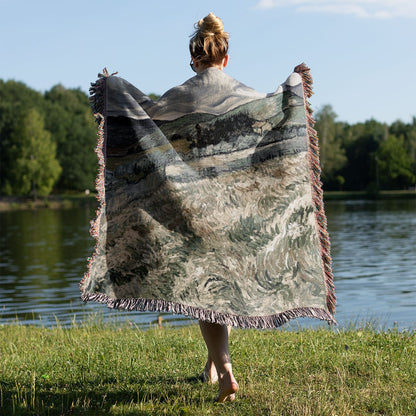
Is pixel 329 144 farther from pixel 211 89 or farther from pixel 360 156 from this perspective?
pixel 211 89

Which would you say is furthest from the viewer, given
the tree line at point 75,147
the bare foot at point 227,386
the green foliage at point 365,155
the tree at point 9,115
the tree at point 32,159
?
the green foliage at point 365,155

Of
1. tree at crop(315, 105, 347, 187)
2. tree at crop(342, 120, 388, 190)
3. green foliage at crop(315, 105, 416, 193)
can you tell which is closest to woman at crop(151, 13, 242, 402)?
green foliage at crop(315, 105, 416, 193)

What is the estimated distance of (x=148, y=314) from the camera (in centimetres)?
1127

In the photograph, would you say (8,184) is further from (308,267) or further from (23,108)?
(308,267)

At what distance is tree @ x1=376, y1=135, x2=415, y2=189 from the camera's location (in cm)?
8438

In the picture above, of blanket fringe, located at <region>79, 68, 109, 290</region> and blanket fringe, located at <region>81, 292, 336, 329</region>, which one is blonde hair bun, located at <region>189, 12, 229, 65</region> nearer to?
blanket fringe, located at <region>79, 68, 109, 290</region>

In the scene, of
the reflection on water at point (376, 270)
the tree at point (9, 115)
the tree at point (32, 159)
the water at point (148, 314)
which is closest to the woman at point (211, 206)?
the water at point (148, 314)

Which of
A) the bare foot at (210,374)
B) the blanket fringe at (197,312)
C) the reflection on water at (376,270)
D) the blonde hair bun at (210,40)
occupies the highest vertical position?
the blonde hair bun at (210,40)

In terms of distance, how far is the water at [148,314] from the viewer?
36.6 ft

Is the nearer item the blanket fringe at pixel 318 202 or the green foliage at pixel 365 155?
the blanket fringe at pixel 318 202

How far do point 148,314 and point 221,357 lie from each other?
773cm

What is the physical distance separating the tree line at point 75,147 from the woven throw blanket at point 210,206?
190 ft

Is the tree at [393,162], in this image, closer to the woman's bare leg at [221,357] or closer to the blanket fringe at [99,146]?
the blanket fringe at [99,146]

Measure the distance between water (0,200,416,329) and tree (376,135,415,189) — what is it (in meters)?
52.4
